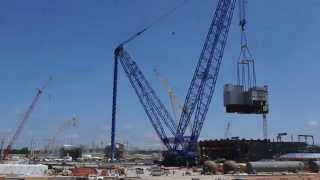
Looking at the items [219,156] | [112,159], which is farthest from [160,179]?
[219,156]

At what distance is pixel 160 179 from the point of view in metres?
86.6

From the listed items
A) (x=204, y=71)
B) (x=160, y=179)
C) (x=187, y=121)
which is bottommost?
(x=160, y=179)

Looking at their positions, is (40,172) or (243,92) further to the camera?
(243,92)

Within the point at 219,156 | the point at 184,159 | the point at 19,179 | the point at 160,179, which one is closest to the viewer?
the point at 19,179

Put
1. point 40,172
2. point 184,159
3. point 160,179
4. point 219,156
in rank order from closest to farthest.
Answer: point 160,179
point 40,172
point 184,159
point 219,156

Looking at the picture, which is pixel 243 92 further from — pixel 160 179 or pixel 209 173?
pixel 160 179

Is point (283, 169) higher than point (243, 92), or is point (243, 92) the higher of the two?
point (243, 92)

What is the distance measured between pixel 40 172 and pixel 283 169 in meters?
52.4

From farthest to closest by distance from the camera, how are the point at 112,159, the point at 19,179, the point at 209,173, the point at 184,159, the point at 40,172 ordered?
the point at 112,159 → the point at 184,159 → the point at 209,173 → the point at 40,172 → the point at 19,179

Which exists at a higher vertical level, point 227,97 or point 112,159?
point 227,97

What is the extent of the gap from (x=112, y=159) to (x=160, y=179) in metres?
101

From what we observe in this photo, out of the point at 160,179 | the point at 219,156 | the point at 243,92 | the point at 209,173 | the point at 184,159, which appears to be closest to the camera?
the point at 160,179

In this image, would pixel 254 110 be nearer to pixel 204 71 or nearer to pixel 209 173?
pixel 209 173

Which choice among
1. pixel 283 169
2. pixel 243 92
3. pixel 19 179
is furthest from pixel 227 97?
pixel 19 179
